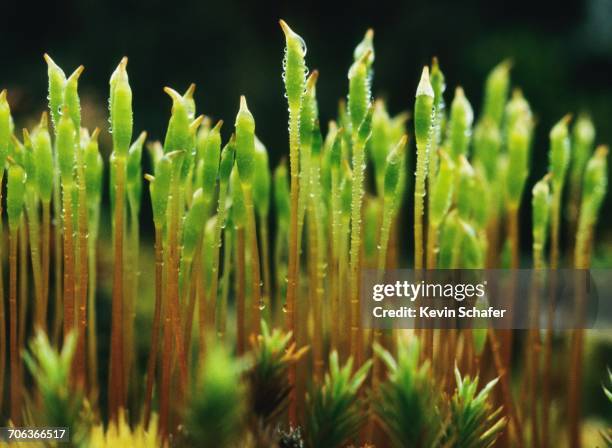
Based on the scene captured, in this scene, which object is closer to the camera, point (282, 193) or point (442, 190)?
point (442, 190)

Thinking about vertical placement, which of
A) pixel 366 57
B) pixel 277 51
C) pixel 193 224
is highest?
pixel 277 51

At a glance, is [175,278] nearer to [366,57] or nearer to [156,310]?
[156,310]

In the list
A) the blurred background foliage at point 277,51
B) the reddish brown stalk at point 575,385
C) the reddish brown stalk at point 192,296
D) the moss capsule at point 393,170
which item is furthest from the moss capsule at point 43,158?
the blurred background foliage at point 277,51

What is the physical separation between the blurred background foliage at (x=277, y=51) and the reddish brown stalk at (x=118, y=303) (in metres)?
1.05

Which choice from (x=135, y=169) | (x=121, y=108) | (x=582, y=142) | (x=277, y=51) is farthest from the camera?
(x=277, y=51)

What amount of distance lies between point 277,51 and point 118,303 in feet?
4.59

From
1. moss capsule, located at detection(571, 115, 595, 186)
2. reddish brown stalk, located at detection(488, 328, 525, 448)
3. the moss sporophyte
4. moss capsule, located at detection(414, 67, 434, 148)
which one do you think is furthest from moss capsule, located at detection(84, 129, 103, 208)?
moss capsule, located at detection(571, 115, 595, 186)

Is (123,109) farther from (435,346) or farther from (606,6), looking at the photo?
(606,6)

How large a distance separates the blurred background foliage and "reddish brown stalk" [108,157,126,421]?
1.05 metres

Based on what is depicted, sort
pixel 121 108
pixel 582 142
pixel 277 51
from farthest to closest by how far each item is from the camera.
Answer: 1. pixel 277 51
2. pixel 582 142
3. pixel 121 108

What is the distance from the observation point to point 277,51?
1.80m

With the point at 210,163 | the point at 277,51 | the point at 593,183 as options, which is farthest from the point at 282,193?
the point at 277,51

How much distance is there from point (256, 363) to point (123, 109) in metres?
0.18

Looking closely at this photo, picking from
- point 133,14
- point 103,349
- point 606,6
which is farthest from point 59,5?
point 606,6
